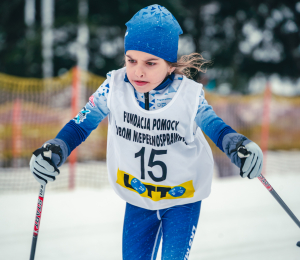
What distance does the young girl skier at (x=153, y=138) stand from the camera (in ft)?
5.72

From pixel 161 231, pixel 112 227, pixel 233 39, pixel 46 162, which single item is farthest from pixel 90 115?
pixel 233 39

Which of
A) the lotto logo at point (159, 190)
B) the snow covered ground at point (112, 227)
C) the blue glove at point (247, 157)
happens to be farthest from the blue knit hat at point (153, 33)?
the snow covered ground at point (112, 227)

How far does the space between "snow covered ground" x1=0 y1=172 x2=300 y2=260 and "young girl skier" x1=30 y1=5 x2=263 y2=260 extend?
1.31 meters

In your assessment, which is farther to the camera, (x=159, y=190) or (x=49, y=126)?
(x=49, y=126)

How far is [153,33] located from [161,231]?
1300 mm

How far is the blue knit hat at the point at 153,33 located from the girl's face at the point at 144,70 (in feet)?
0.11

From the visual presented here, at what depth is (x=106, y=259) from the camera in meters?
2.91

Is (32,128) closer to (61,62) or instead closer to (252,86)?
(61,62)

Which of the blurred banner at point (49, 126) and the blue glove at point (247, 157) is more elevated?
the blue glove at point (247, 157)

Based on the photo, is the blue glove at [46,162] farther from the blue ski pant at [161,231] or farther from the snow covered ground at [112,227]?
the snow covered ground at [112,227]

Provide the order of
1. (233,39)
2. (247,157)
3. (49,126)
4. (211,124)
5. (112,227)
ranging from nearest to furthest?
(247,157), (211,124), (112,227), (49,126), (233,39)

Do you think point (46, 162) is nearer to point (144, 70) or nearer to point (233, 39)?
point (144, 70)

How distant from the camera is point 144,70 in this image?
1.72 metres

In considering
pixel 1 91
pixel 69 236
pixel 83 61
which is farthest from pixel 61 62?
pixel 69 236
